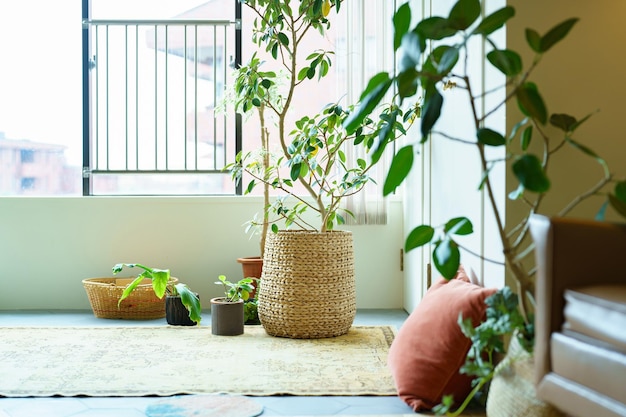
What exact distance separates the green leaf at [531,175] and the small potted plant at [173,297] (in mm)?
2088

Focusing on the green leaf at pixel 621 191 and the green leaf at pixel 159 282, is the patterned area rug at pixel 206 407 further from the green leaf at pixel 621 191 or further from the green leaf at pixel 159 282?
the green leaf at pixel 159 282

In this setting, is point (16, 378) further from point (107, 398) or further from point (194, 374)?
point (194, 374)

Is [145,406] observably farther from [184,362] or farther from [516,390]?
[516,390]

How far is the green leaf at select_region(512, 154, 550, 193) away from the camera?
163cm

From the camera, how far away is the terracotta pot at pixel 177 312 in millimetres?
3535

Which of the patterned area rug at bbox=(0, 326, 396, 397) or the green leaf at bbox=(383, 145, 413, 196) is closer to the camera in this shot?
the green leaf at bbox=(383, 145, 413, 196)

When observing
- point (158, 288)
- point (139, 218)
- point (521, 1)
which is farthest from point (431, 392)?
point (139, 218)

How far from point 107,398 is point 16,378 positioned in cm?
42

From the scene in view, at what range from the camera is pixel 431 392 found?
2152 millimetres

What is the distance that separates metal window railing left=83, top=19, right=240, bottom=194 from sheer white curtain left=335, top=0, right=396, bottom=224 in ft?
2.31

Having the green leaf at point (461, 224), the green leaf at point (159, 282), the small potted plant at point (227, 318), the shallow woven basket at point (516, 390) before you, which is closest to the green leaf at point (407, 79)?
the green leaf at point (461, 224)

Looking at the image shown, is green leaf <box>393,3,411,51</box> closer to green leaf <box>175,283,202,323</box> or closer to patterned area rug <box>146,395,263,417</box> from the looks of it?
patterned area rug <box>146,395,263,417</box>

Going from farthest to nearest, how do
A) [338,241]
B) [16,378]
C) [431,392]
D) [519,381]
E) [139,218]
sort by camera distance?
1. [139,218]
2. [338,241]
3. [16,378]
4. [431,392]
5. [519,381]

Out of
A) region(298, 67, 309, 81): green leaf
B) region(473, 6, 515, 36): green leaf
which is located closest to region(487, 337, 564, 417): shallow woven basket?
region(473, 6, 515, 36): green leaf
